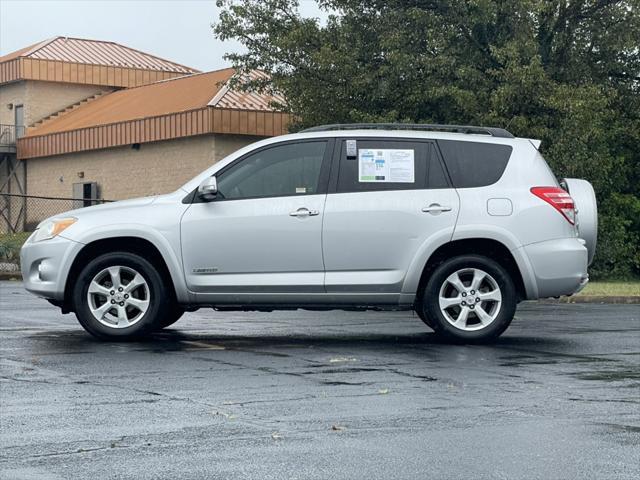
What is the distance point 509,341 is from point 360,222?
183cm

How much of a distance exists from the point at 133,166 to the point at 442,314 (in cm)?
3266

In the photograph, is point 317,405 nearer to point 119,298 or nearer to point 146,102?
point 119,298

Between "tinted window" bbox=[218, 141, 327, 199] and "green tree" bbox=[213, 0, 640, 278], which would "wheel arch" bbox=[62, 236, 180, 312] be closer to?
"tinted window" bbox=[218, 141, 327, 199]

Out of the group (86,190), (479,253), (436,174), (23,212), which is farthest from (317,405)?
A: (23,212)

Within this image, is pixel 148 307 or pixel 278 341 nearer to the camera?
pixel 148 307

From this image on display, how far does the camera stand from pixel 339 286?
36.7ft

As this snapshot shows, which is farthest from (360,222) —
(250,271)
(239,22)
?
(239,22)

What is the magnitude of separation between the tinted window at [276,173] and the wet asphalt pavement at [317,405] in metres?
1.36

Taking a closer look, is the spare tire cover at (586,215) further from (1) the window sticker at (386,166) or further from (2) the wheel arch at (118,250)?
(2) the wheel arch at (118,250)

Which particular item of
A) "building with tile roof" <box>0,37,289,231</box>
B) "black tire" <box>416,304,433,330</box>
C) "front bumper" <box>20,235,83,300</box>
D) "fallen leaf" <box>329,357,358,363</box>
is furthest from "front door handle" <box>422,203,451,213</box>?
"building with tile roof" <box>0,37,289,231</box>

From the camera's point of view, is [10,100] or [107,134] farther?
[10,100]

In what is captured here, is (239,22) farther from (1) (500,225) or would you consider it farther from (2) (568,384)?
(2) (568,384)

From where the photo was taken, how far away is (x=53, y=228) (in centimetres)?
1152

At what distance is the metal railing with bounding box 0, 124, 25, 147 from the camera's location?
49969mm
